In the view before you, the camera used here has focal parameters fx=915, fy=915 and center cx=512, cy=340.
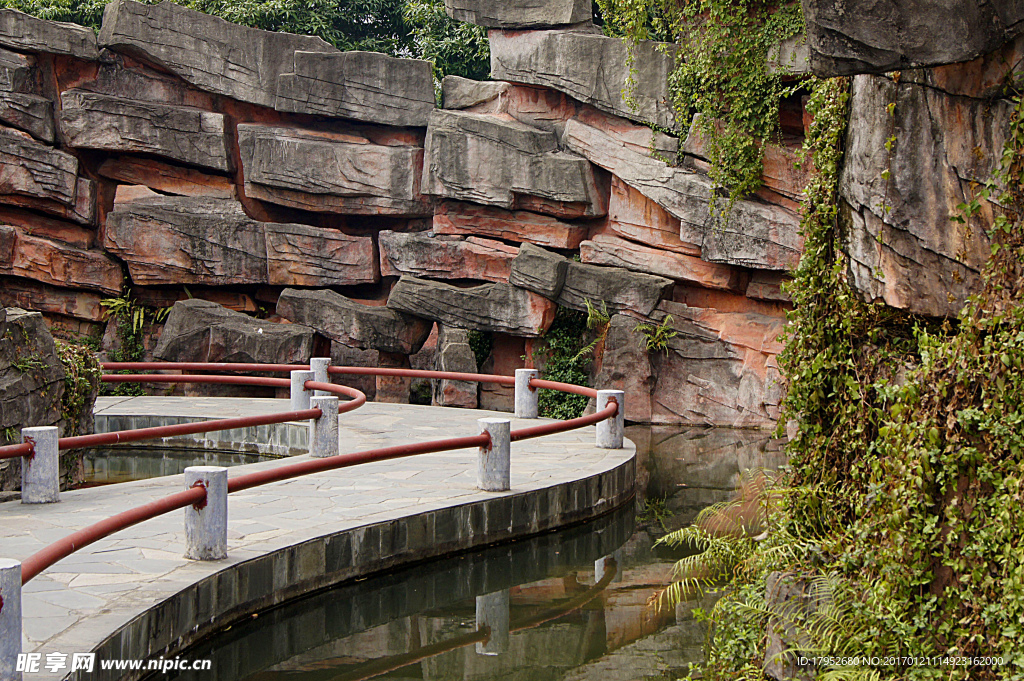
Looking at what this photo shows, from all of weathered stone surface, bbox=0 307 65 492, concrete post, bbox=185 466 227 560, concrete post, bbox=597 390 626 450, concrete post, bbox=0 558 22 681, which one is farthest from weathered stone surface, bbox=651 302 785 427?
concrete post, bbox=0 558 22 681

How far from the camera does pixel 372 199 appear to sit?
17891 mm

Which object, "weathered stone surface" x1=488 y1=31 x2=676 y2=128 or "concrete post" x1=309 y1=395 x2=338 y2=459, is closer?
"concrete post" x1=309 y1=395 x2=338 y2=459

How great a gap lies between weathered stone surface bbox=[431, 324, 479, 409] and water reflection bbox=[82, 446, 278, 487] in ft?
14.8

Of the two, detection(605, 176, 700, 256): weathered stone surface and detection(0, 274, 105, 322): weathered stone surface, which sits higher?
detection(605, 176, 700, 256): weathered stone surface

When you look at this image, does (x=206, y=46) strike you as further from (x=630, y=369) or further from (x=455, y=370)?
(x=630, y=369)

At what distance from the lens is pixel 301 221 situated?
18.7 metres

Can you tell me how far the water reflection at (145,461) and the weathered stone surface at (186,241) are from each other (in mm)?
5439

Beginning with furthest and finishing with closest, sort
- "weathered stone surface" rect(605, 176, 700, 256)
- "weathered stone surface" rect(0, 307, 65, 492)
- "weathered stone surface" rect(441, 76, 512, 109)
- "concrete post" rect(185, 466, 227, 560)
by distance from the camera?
"weathered stone surface" rect(441, 76, 512, 109) < "weathered stone surface" rect(605, 176, 700, 256) < "weathered stone surface" rect(0, 307, 65, 492) < "concrete post" rect(185, 466, 227, 560)

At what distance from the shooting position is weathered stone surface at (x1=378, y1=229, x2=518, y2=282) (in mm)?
17031

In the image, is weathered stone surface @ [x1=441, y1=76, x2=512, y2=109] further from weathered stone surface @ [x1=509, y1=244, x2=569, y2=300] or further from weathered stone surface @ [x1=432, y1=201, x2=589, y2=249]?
weathered stone surface @ [x1=509, y1=244, x2=569, y2=300]

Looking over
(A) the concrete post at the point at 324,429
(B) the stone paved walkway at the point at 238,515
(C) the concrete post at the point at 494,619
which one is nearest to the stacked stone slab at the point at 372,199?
(B) the stone paved walkway at the point at 238,515

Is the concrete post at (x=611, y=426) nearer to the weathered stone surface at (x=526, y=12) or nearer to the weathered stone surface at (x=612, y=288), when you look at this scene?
the weathered stone surface at (x=612, y=288)

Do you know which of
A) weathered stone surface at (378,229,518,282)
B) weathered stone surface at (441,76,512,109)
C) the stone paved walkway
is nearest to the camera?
the stone paved walkway

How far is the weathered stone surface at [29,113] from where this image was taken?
1658 centimetres
